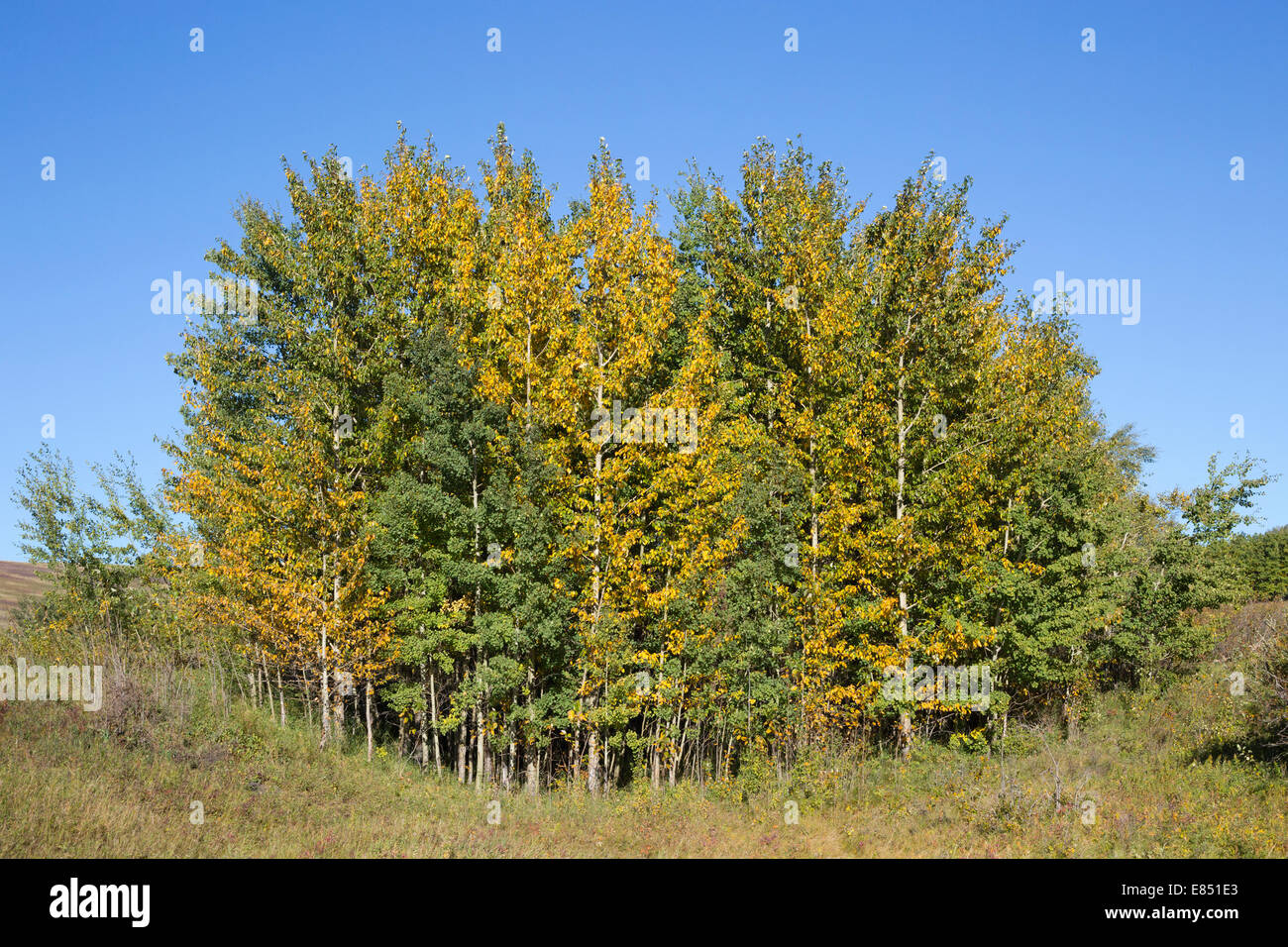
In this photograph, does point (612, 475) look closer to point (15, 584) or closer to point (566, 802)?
point (566, 802)

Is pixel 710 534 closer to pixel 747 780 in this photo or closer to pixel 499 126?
pixel 747 780

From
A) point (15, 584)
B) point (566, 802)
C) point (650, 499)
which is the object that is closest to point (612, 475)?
point (650, 499)

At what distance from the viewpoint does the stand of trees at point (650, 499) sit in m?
21.1

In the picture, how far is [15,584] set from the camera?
167ft

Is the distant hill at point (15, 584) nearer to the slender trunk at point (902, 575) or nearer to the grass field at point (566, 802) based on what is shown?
the grass field at point (566, 802)

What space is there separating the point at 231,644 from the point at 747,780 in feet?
50.7

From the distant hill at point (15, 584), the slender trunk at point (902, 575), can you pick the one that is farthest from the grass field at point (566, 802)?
the distant hill at point (15, 584)

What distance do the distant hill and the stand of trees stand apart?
21.4 m

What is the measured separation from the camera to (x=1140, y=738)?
21.4 meters

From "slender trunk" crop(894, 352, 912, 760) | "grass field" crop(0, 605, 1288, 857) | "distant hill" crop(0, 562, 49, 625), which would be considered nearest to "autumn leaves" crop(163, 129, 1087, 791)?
"slender trunk" crop(894, 352, 912, 760)

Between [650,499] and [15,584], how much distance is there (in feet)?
161
